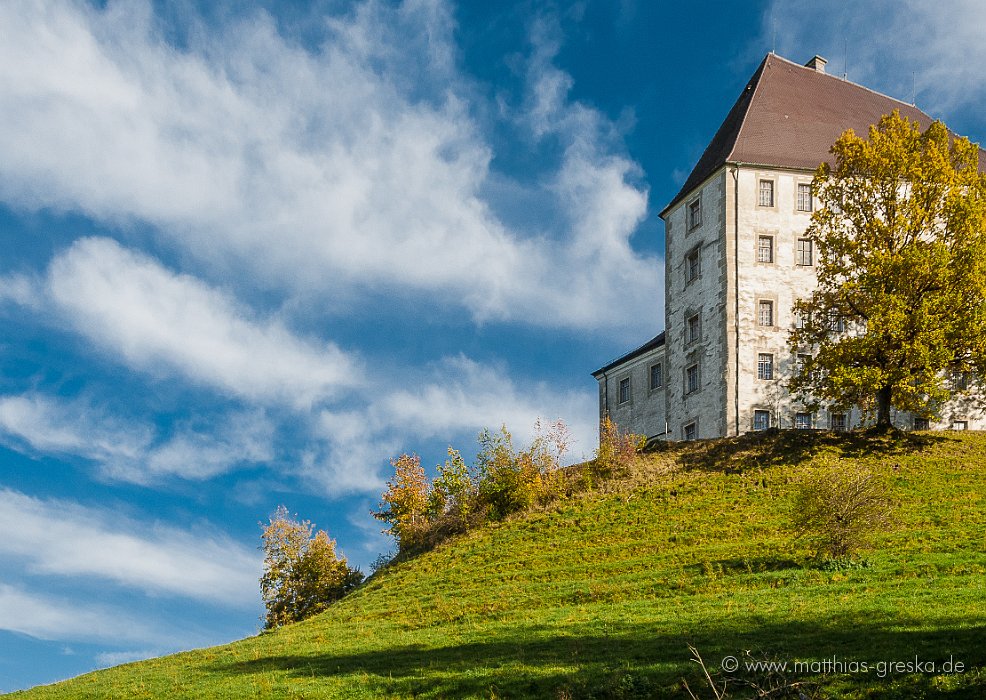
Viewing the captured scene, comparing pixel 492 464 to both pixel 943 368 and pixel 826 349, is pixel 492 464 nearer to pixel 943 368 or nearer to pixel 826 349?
pixel 826 349

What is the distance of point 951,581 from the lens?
24.3 meters

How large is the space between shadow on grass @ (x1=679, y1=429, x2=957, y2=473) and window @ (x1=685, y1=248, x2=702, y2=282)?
10.3m

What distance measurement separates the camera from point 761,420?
170 feet

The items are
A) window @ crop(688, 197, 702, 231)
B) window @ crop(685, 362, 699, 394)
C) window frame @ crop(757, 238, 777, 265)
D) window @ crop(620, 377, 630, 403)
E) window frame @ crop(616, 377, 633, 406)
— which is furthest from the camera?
window @ crop(620, 377, 630, 403)

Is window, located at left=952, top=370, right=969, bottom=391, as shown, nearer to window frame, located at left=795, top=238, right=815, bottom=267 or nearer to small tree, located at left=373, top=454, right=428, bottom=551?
window frame, located at left=795, top=238, right=815, bottom=267

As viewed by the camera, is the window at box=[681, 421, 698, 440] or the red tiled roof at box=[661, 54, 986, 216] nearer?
the window at box=[681, 421, 698, 440]

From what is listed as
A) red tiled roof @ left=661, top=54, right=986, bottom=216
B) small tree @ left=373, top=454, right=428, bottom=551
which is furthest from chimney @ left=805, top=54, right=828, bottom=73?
small tree @ left=373, top=454, right=428, bottom=551

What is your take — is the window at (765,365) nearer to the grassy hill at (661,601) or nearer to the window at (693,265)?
the grassy hill at (661,601)

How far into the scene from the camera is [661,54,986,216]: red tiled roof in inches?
2194

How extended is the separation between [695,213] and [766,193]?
160 inches

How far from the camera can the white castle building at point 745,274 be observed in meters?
52.1

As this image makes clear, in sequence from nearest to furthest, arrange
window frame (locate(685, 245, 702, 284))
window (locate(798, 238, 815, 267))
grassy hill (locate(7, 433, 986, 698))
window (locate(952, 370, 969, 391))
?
grassy hill (locate(7, 433, 986, 698))
window (locate(952, 370, 969, 391))
window (locate(798, 238, 815, 267))
window frame (locate(685, 245, 702, 284))

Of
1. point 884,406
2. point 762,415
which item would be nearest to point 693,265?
point 762,415

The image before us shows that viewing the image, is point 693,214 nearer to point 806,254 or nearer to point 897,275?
point 806,254
